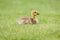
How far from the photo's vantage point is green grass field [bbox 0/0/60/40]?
3.03 meters

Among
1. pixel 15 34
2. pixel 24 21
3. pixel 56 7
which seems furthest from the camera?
pixel 56 7

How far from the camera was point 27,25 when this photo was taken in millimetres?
3438

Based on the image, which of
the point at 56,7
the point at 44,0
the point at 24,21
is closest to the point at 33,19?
the point at 24,21

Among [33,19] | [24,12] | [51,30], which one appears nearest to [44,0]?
[24,12]

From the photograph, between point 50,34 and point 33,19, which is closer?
point 50,34

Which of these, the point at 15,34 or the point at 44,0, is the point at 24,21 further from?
the point at 44,0

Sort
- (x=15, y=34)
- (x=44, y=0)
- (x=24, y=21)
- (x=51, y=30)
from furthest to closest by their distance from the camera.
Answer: (x=44, y=0) < (x=24, y=21) < (x=51, y=30) < (x=15, y=34)

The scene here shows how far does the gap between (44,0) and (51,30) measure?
2285 millimetres

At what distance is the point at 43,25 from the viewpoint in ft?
11.4

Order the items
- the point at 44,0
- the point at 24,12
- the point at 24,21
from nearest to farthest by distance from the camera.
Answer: the point at 24,21 < the point at 24,12 < the point at 44,0

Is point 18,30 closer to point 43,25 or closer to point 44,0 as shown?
point 43,25

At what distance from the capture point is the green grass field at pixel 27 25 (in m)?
3.03

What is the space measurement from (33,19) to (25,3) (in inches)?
57.8

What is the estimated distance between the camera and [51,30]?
3.28 metres
